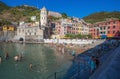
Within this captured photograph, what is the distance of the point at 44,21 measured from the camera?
4085 inches

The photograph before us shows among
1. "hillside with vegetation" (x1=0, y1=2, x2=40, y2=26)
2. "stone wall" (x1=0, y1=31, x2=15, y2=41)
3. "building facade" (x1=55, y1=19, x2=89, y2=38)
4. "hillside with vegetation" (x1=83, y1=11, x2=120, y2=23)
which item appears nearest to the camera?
"building facade" (x1=55, y1=19, x2=89, y2=38)

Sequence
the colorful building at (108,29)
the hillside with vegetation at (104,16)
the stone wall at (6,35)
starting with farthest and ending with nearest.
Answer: the hillside with vegetation at (104,16) → the stone wall at (6,35) → the colorful building at (108,29)

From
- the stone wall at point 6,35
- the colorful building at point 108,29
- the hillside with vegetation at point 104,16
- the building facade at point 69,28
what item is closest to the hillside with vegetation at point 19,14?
the stone wall at point 6,35

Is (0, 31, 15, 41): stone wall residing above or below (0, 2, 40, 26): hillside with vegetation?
below

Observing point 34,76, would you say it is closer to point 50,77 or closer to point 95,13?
point 50,77

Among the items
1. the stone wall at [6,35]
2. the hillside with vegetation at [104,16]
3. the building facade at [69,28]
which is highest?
the hillside with vegetation at [104,16]

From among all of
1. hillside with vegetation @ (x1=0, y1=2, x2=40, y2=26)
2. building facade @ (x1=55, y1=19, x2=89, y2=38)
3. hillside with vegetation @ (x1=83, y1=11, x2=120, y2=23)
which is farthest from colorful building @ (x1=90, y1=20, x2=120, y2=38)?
hillside with vegetation @ (x1=0, y1=2, x2=40, y2=26)

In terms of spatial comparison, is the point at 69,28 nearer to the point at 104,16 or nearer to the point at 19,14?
the point at 104,16

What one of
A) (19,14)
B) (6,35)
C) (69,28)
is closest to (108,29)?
(69,28)

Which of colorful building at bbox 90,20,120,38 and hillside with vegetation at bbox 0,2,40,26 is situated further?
hillside with vegetation at bbox 0,2,40,26

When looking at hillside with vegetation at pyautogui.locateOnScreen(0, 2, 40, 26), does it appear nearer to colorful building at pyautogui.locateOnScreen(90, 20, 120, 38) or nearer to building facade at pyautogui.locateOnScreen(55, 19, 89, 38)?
building facade at pyautogui.locateOnScreen(55, 19, 89, 38)

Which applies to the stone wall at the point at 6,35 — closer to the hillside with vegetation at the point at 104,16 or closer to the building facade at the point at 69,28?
the building facade at the point at 69,28

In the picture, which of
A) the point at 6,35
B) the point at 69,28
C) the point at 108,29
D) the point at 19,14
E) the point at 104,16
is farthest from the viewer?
the point at 19,14

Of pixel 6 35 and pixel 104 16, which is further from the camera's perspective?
pixel 104 16
